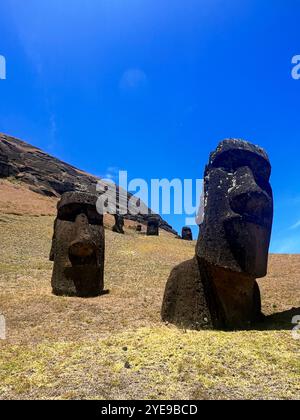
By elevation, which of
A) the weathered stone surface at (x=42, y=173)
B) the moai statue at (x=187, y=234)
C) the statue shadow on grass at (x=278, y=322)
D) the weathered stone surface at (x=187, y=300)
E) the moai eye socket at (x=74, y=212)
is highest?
the weathered stone surface at (x=42, y=173)

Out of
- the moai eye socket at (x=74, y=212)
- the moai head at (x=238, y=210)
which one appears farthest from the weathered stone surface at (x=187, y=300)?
the moai eye socket at (x=74, y=212)

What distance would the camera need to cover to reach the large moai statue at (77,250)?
11422 millimetres

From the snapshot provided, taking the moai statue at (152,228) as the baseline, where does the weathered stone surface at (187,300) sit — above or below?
below

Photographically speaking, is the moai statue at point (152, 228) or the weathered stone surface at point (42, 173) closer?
the moai statue at point (152, 228)

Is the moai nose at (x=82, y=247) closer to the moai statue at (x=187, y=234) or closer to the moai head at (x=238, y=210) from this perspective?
the moai head at (x=238, y=210)

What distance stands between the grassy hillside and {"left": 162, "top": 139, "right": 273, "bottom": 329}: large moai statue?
0.51 meters

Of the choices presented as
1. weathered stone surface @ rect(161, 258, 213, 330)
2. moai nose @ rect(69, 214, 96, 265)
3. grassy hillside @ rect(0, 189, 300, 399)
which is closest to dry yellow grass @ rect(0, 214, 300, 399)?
grassy hillside @ rect(0, 189, 300, 399)

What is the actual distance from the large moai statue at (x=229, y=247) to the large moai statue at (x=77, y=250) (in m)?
3.88

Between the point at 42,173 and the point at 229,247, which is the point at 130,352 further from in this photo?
the point at 42,173

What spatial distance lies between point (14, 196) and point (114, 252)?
26.8 metres

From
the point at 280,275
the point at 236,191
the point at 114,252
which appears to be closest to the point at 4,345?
Answer: the point at 236,191

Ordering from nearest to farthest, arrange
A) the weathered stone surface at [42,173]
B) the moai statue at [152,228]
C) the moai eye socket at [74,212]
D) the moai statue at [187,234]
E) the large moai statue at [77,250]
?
the large moai statue at [77,250]
the moai eye socket at [74,212]
the moai statue at [152,228]
the moai statue at [187,234]
the weathered stone surface at [42,173]

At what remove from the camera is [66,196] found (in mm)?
12438

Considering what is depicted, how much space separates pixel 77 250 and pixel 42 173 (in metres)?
65.2
